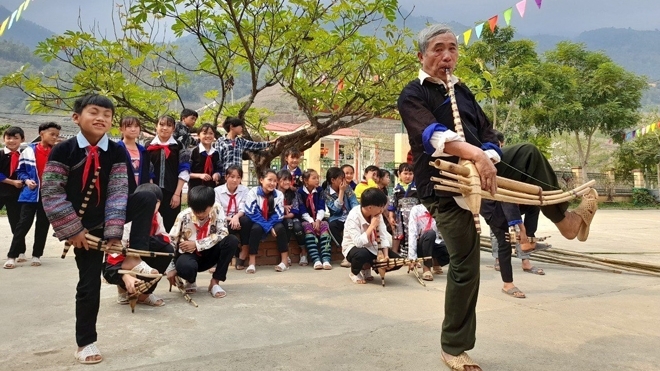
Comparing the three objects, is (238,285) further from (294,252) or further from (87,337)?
(87,337)

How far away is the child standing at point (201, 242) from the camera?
14.9 ft

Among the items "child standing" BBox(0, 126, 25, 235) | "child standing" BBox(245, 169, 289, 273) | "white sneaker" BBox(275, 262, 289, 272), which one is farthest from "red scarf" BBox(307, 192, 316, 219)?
"child standing" BBox(0, 126, 25, 235)

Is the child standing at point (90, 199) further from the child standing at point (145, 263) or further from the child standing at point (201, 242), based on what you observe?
the child standing at point (201, 242)

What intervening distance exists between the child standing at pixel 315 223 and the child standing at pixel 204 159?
1163mm

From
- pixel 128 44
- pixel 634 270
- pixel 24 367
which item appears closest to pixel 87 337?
pixel 24 367

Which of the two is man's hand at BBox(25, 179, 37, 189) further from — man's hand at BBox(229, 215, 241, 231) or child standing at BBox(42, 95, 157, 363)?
child standing at BBox(42, 95, 157, 363)

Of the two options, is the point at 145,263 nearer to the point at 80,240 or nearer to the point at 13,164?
the point at 80,240

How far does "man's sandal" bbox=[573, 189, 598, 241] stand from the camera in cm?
304

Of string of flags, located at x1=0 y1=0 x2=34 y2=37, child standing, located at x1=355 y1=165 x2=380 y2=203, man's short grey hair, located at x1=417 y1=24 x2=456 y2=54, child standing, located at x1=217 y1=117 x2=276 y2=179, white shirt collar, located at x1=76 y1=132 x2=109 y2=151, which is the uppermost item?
string of flags, located at x1=0 y1=0 x2=34 y2=37

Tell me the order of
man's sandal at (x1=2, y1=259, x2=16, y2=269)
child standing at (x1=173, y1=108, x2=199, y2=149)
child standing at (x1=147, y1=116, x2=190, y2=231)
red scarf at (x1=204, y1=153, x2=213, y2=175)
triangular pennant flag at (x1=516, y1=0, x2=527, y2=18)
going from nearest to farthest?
child standing at (x1=147, y1=116, x2=190, y2=231), man's sandal at (x1=2, y1=259, x2=16, y2=269), red scarf at (x1=204, y1=153, x2=213, y2=175), child standing at (x1=173, y1=108, x2=199, y2=149), triangular pennant flag at (x1=516, y1=0, x2=527, y2=18)

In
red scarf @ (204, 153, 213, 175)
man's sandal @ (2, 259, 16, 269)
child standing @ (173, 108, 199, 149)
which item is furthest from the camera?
child standing @ (173, 108, 199, 149)

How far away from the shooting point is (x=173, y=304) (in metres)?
4.20

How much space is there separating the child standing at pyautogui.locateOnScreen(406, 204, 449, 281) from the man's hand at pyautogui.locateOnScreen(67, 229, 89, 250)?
3544 mm

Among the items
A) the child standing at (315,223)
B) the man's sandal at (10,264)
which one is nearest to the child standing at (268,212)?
the child standing at (315,223)
